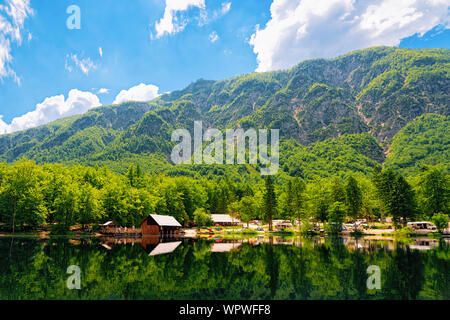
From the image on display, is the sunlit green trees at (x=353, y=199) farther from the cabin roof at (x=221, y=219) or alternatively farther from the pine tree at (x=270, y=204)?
the cabin roof at (x=221, y=219)

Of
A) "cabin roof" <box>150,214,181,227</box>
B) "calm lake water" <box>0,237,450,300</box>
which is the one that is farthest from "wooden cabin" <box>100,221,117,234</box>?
"calm lake water" <box>0,237,450,300</box>

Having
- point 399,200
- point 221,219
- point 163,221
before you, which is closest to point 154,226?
point 163,221

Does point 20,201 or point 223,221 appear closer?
point 20,201

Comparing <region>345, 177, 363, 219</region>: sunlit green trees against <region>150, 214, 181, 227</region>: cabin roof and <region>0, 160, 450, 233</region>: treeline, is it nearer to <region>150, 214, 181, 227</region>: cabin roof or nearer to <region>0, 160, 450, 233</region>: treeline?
<region>0, 160, 450, 233</region>: treeline

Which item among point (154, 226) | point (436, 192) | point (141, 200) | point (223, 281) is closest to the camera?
point (223, 281)

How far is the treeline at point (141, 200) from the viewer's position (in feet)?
175

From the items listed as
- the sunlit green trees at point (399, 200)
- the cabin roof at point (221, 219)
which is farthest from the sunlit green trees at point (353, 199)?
the cabin roof at point (221, 219)

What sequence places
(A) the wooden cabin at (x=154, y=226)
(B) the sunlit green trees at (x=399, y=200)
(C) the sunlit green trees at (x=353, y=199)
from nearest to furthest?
(A) the wooden cabin at (x=154, y=226) → (B) the sunlit green trees at (x=399, y=200) → (C) the sunlit green trees at (x=353, y=199)

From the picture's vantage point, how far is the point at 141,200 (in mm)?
67000

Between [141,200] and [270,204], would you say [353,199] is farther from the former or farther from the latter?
[141,200]
